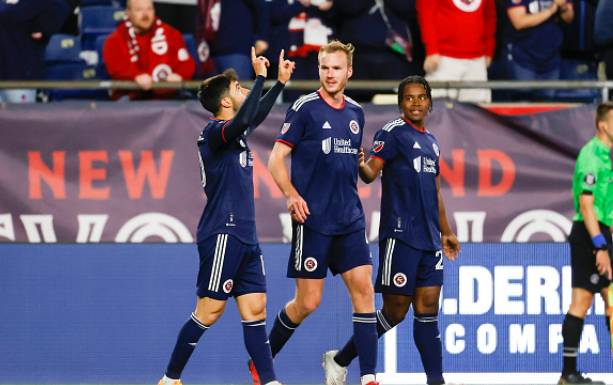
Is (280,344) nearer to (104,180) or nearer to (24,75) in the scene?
(104,180)

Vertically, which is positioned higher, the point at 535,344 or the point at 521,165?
the point at 521,165

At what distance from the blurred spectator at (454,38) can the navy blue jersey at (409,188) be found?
2.56m

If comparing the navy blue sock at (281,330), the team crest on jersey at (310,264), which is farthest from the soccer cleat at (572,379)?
the team crest on jersey at (310,264)

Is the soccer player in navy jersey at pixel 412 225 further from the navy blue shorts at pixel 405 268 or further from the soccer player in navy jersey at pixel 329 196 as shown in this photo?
the soccer player in navy jersey at pixel 329 196

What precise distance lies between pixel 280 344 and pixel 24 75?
4423 mm

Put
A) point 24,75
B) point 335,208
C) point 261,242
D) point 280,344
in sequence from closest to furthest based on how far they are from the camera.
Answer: point 335,208, point 280,344, point 261,242, point 24,75

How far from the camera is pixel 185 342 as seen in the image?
229 inches

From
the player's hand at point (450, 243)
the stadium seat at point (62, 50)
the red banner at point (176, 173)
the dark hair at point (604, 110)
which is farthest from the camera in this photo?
the stadium seat at point (62, 50)

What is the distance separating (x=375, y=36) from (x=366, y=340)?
387 cm

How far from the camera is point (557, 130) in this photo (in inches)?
320

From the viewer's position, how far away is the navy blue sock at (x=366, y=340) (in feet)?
18.8

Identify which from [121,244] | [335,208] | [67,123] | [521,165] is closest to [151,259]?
[121,244]

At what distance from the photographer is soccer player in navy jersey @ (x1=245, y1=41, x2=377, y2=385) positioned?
5.79 m

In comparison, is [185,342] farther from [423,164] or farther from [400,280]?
[423,164]
